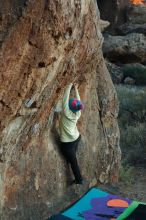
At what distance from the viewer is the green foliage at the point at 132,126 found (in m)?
11.3

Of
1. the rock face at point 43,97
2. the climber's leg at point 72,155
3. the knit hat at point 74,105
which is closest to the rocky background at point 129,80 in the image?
the rock face at point 43,97

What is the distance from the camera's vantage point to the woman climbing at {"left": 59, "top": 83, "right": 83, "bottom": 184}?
7.22 metres

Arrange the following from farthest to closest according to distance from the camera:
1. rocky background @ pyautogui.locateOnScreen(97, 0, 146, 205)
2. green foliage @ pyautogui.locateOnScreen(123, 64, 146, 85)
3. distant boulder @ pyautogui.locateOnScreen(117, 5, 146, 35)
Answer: green foliage @ pyautogui.locateOnScreen(123, 64, 146, 85)
distant boulder @ pyautogui.locateOnScreen(117, 5, 146, 35)
rocky background @ pyautogui.locateOnScreen(97, 0, 146, 205)

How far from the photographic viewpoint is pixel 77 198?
310 inches

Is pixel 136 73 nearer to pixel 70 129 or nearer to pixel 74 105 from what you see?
pixel 70 129

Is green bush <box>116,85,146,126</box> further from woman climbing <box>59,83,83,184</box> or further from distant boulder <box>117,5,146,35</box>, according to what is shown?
woman climbing <box>59,83,83,184</box>

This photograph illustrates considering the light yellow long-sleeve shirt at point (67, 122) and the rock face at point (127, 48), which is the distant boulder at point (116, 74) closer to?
the rock face at point (127, 48)

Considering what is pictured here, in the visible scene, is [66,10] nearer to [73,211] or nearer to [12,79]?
[12,79]

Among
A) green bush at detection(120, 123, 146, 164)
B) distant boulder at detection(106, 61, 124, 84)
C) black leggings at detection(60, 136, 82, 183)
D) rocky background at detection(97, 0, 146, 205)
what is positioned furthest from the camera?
distant boulder at detection(106, 61, 124, 84)

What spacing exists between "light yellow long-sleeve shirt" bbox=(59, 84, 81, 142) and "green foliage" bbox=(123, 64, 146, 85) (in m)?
14.6

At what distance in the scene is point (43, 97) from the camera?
6301 millimetres

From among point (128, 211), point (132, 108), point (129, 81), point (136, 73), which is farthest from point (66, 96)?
point (136, 73)

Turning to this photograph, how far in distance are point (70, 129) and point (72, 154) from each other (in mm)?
376

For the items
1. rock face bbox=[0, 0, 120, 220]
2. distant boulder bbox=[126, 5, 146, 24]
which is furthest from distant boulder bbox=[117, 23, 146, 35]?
rock face bbox=[0, 0, 120, 220]
